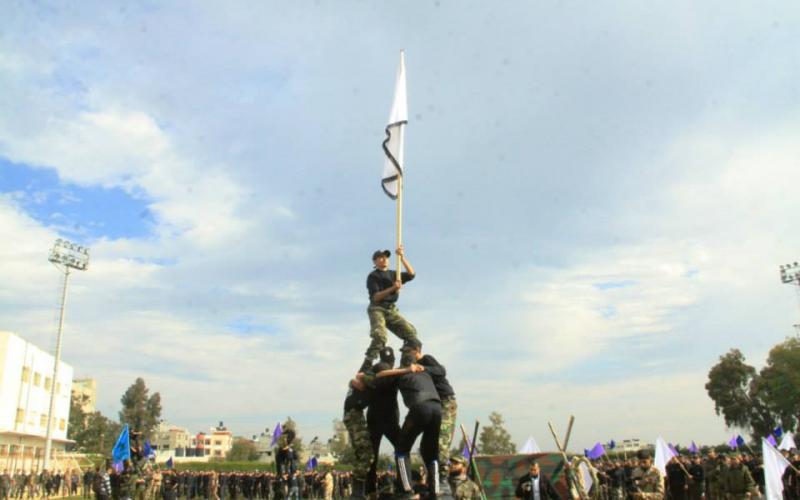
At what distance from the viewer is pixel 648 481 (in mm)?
12039

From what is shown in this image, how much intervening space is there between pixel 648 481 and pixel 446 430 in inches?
225

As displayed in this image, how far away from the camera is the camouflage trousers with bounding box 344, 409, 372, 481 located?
796 centimetres

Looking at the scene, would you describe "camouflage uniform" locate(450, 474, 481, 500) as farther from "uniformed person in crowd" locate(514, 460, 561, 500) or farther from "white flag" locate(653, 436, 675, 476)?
"white flag" locate(653, 436, 675, 476)

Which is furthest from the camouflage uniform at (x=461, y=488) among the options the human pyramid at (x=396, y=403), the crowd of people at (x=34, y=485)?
the crowd of people at (x=34, y=485)

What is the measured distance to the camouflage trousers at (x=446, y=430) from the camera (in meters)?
8.46

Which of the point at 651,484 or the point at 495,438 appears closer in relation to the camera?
the point at 651,484

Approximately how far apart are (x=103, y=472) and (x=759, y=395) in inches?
3105

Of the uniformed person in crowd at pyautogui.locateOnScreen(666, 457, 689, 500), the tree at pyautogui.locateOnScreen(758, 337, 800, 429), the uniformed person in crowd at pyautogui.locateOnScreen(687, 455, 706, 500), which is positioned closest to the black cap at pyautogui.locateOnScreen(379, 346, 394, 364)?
the uniformed person in crowd at pyautogui.locateOnScreen(666, 457, 689, 500)

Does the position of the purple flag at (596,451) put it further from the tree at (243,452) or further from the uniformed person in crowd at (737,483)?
the tree at (243,452)

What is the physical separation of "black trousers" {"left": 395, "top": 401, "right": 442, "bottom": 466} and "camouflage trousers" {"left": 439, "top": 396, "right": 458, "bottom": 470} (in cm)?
106

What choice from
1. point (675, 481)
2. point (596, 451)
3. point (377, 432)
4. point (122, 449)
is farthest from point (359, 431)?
point (596, 451)

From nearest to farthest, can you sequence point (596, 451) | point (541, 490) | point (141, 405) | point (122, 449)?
point (541, 490) < point (122, 449) < point (596, 451) < point (141, 405)

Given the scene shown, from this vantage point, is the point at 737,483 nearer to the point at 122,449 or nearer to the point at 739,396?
the point at 122,449

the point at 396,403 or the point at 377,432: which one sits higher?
the point at 396,403
